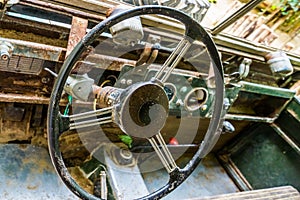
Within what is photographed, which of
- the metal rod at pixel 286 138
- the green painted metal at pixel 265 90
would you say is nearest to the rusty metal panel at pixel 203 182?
the metal rod at pixel 286 138

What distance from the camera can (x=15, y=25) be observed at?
1.29m

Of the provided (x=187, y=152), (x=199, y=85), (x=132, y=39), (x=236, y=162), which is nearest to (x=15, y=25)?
(x=132, y=39)

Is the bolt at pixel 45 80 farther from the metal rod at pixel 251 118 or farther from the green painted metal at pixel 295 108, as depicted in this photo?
the green painted metal at pixel 295 108

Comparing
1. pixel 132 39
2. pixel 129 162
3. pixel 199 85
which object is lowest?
pixel 129 162

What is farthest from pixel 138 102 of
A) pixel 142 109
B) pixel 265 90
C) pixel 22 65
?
pixel 265 90

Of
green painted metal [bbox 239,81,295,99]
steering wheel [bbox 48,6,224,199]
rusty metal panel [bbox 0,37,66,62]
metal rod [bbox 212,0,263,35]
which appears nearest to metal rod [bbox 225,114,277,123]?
green painted metal [bbox 239,81,295,99]

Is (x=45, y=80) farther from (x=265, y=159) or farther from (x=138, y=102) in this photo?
(x=265, y=159)

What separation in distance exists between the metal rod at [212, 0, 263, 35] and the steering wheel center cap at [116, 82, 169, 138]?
2.40 feet

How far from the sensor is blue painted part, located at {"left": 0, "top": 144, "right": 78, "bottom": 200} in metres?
1.52

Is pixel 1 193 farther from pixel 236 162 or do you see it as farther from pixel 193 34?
pixel 236 162

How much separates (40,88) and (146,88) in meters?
0.68

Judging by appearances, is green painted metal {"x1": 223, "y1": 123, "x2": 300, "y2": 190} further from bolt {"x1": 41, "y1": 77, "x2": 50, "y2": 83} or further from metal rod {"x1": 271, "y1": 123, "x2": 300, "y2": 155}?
bolt {"x1": 41, "y1": 77, "x2": 50, "y2": 83}

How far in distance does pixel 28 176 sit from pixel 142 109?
894 mm

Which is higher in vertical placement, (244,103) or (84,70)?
(84,70)
